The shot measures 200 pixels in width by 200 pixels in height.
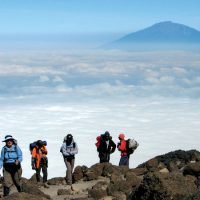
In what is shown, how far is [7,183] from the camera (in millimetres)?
12891

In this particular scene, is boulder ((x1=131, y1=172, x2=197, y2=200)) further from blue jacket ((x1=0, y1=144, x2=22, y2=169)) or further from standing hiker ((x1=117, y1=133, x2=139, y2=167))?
standing hiker ((x1=117, y1=133, x2=139, y2=167))

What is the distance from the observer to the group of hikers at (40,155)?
1235 centimetres

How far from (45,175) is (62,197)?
3339 millimetres

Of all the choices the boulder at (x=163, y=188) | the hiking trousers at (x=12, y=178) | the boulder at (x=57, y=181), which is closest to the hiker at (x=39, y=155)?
the boulder at (x=57, y=181)

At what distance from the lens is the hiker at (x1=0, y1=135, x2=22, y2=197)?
484 inches

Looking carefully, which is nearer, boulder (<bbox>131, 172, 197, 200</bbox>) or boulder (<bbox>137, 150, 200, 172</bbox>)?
boulder (<bbox>131, 172, 197, 200</bbox>)

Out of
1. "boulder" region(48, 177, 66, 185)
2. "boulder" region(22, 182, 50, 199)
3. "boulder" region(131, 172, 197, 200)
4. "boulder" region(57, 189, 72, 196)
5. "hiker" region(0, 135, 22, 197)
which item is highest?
"hiker" region(0, 135, 22, 197)

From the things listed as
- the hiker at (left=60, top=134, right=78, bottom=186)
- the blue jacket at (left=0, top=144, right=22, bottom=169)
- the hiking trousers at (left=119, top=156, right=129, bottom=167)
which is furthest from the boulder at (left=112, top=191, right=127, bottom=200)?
the hiking trousers at (left=119, top=156, right=129, bottom=167)

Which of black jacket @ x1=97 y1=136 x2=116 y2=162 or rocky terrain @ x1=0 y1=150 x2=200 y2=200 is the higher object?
black jacket @ x1=97 y1=136 x2=116 y2=162

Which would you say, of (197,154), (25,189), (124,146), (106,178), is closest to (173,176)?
(25,189)

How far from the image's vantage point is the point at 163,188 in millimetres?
9492

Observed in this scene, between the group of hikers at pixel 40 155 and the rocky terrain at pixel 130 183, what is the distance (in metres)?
0.42

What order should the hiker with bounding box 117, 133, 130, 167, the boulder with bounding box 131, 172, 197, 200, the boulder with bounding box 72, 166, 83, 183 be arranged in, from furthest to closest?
1. the hiker with bounding box 117, 133, 130, 167
2. the boulder with bounding box 72, 166, 83, 183
3. the boulder with bounding box 131, 172, 197, 200

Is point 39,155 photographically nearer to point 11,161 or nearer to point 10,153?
point 11,161
